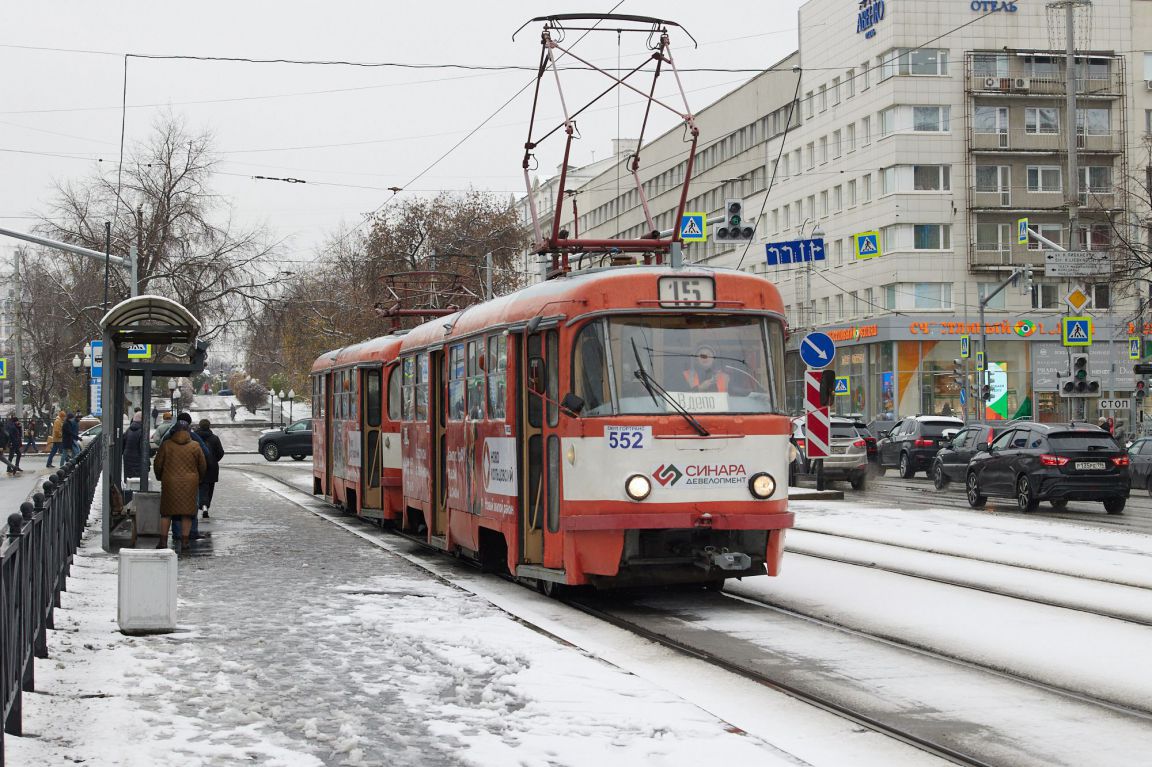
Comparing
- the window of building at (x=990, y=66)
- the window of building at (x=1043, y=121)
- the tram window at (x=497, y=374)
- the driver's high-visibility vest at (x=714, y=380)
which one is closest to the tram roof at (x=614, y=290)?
the tram window at (x=497, y=374)

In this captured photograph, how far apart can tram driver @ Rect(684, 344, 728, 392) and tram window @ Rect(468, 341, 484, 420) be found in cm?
307

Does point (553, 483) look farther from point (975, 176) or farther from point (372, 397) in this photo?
point (975, 176)

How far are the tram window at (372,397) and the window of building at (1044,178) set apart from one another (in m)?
48.4

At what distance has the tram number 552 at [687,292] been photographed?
1230cm

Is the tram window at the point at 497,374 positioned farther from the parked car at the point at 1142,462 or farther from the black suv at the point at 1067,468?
the parked car at the point at 1142,462

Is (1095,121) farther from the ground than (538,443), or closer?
farther from the ground

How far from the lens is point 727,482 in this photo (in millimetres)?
12102

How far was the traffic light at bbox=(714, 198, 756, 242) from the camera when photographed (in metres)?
28.3

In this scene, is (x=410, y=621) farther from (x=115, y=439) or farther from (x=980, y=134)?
(x=980, y=134)

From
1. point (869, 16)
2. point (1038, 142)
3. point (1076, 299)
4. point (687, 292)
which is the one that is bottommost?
point (687, 292)

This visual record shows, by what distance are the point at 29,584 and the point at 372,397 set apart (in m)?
13.6

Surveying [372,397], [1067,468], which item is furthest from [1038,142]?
[372,397]

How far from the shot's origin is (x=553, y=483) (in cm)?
1254

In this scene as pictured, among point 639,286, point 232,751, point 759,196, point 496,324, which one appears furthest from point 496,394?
point 759,196
